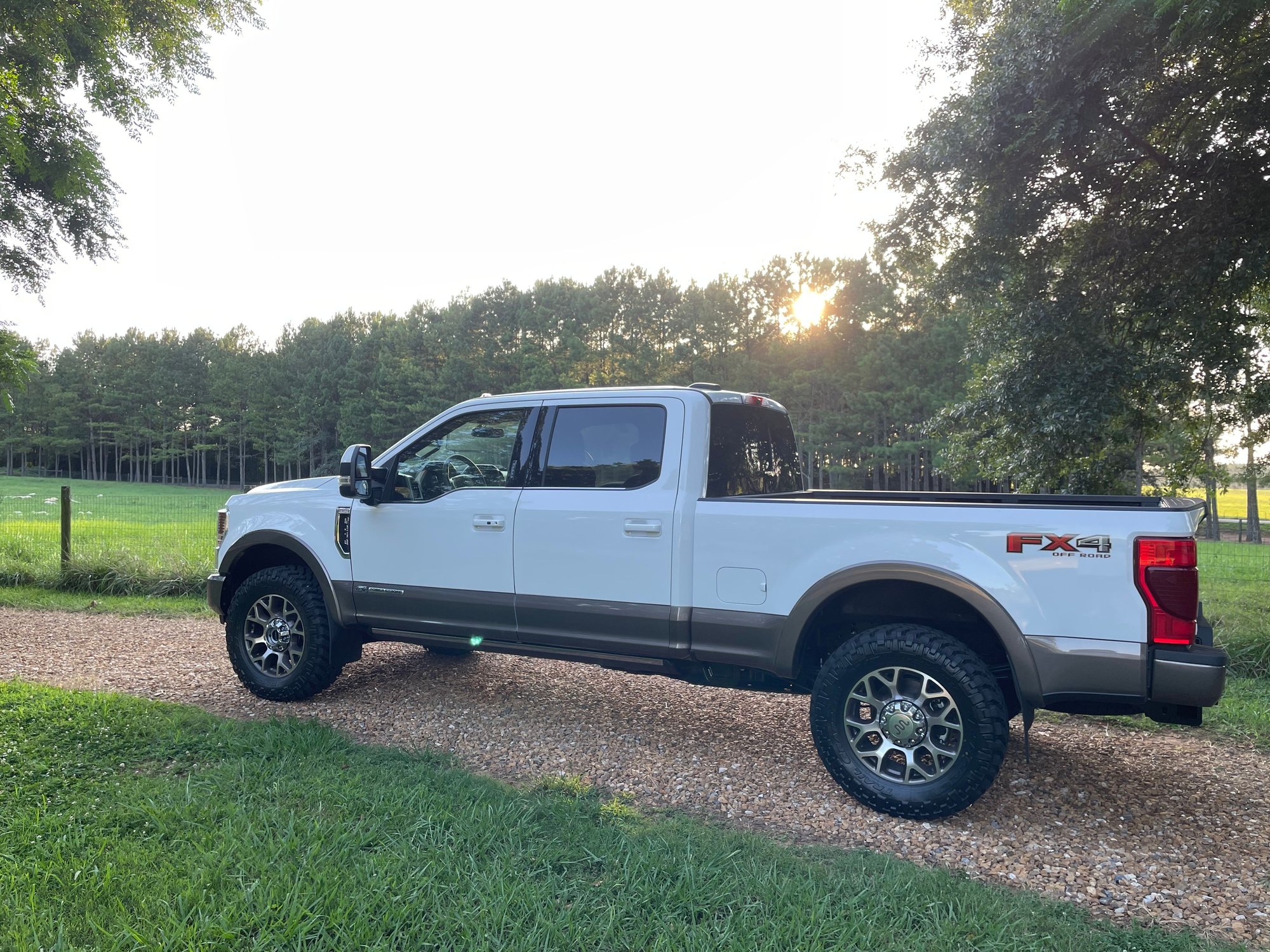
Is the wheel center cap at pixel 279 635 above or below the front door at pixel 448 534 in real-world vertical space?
below

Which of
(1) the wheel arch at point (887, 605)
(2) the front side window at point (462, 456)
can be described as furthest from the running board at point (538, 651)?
(2) the front side window at point (462, 456)

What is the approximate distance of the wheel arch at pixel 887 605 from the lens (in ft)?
12.5

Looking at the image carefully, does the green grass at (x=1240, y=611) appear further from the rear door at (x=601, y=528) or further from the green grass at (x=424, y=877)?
the rear door at (x=601, y=528)

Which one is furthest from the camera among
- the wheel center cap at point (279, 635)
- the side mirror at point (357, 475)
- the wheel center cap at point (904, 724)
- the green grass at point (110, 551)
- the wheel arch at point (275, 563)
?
the green grass at point (110, 551)

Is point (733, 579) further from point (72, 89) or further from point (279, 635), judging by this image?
point (72, 89)

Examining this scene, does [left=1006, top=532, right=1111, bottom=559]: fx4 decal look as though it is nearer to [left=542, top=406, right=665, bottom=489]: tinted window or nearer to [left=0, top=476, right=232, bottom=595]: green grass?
[left=542, top=406, right=665, bottom=489]: tinted window

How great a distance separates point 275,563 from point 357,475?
132 centimetres

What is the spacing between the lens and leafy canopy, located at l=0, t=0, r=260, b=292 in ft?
23.1

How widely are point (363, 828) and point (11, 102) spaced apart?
6.87 meters

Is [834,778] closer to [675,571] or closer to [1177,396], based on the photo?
[675,571]

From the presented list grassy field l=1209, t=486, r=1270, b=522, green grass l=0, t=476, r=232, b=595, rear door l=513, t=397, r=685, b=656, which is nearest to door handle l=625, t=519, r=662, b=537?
rear door l=513, t=397, r=685, b=656

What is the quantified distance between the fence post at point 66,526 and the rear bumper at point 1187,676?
1193 centimetres

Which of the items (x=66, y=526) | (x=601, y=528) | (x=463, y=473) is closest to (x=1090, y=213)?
(x=601, y=528)

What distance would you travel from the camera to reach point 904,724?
3896 millimetres
